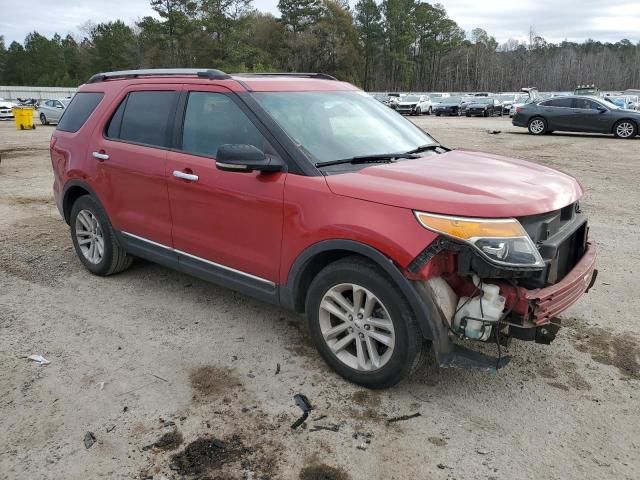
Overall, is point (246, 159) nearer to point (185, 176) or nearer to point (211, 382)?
point (185, 176)

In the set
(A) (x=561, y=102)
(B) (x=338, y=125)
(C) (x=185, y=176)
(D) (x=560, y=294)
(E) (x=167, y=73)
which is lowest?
(D) (x=560, y=294)

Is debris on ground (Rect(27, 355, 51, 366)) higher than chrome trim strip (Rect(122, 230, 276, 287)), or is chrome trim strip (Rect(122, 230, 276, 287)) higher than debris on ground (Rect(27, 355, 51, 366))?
chrome trim strip (Rect(122, 230, 276, 287))

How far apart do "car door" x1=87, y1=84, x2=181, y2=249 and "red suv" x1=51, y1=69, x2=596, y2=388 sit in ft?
0.05

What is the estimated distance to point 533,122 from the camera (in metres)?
21.8

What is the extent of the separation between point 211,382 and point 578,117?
2076cm

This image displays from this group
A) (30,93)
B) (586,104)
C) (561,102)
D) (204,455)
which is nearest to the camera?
(204,455)

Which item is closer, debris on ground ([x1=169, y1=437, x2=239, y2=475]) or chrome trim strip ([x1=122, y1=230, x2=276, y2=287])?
debris on ground ([x1=169, y1=437, x2=239, y2=475])

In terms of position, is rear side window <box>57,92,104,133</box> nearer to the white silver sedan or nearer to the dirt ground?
the dirt ground

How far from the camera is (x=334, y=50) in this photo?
81.8m

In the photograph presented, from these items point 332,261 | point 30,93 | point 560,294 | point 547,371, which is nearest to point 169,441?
point 332,261

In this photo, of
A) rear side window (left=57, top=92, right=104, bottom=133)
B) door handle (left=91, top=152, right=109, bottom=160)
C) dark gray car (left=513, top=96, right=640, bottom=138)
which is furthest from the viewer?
dark gray car (left=513, top=96, right=640, bottom=138)

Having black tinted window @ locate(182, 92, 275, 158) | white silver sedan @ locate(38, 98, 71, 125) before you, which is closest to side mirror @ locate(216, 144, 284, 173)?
black tinted window @ locate(182, 92, 275, 158)

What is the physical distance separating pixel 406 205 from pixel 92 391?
2214 mm

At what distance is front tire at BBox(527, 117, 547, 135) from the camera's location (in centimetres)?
2156
